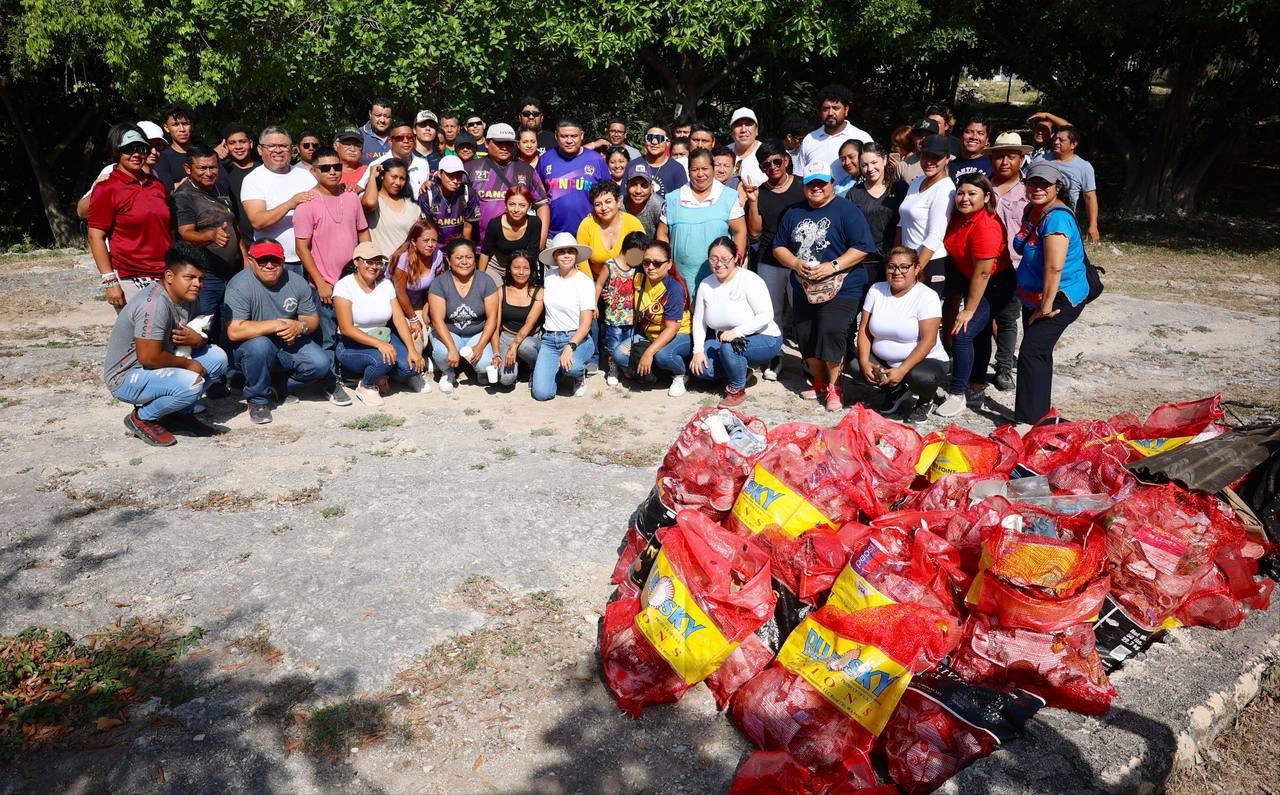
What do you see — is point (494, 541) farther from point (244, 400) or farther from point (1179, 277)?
point (1179, 277)

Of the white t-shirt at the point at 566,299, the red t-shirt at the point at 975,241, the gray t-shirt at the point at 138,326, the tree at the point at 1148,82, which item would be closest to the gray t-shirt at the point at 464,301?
the white t-shirt at the point at 566,299

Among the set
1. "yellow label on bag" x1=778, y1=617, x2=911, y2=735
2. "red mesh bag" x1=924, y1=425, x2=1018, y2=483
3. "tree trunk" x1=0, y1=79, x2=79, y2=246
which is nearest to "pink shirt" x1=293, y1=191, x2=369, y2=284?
"red mesh bag" x1=924, y1=425, x2=1018, y2=483

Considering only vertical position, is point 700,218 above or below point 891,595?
above

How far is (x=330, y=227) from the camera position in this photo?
6461mm

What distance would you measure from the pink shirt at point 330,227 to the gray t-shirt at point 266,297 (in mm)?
328

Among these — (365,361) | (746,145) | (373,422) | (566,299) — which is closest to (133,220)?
(365,361)

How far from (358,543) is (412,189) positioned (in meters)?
3.80

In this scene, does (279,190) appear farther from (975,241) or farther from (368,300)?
(975,241)

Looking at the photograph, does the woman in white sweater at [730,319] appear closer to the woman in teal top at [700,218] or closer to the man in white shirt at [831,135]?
the woman in teal top at [700,218]

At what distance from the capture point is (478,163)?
23.6ft

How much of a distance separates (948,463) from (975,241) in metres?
2.55

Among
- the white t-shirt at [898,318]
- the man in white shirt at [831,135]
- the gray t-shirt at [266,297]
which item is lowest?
the white t-shirt at [898,318]

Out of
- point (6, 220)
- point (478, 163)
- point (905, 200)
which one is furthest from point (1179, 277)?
point (6, 220)

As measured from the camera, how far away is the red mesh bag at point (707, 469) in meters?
3.84
